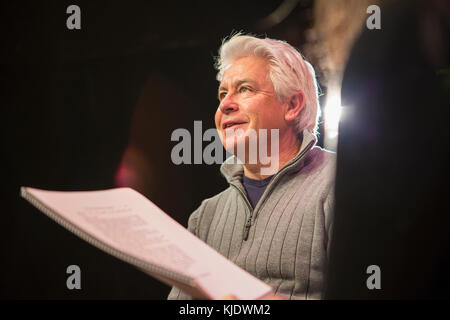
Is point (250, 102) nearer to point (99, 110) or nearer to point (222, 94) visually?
point (222, 94)

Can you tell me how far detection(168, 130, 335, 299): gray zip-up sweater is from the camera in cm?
109

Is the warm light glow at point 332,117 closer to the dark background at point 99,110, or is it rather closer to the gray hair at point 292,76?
the gray hair at point 292,76

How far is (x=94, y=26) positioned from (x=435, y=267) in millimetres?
1349

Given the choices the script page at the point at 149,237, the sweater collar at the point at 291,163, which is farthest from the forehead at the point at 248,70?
the script page at the point at 149,237

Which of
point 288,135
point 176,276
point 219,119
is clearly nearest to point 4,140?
point 219,119

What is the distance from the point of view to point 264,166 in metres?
1.29

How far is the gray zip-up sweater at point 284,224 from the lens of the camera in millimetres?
1088

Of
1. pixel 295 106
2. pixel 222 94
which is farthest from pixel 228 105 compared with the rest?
pixel 295 106

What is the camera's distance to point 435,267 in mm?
525

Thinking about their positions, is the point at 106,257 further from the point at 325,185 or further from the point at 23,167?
the point at 325,185

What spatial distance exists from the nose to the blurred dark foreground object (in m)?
0.73

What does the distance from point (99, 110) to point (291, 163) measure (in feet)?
2.36

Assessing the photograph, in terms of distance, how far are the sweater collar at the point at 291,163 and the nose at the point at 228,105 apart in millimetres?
145

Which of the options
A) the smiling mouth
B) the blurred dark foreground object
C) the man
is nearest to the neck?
the man
